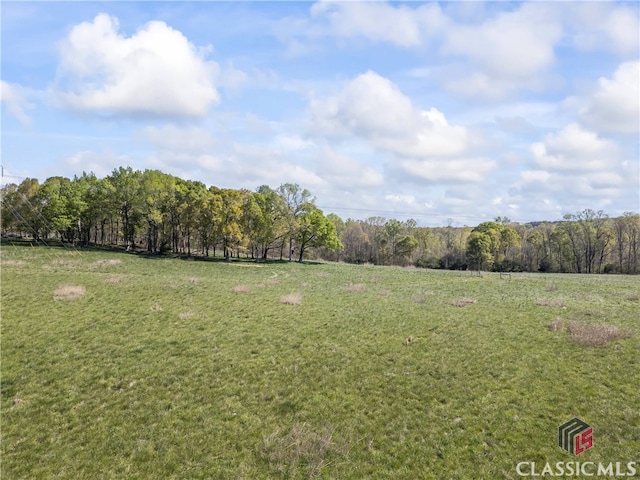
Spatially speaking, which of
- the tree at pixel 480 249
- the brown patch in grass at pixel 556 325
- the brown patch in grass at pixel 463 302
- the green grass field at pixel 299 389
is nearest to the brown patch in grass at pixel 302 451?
the green grass field at pixel 299 389

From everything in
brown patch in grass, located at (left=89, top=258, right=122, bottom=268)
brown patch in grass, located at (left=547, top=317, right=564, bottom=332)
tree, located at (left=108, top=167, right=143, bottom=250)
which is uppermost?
tree, located at (left=108, top=167, right=143, bottom=250)

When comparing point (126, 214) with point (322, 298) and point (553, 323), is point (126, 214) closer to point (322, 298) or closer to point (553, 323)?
point (322, 298)

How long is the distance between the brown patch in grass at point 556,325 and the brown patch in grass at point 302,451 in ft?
58.6

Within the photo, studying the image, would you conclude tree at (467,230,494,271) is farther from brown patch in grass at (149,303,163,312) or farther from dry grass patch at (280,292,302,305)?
brown patch in grass at (149,303,163,312)

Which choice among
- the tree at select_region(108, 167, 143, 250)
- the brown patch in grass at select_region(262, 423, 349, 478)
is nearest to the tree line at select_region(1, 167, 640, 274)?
the tree at select_region(108, 167, 143, 250)

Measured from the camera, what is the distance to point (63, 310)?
83.3ft

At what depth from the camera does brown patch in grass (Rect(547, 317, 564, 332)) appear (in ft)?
73.3

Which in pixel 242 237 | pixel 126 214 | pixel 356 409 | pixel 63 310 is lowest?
pixel 356 409

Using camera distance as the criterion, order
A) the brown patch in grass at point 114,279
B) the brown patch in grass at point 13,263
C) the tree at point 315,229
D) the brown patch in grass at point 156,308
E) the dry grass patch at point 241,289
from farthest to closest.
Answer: the tree at point 315,229 → the brown patch in grass at point 13,263 → the brown patch in grass at point 114,279 → the dry grass patch at point 241,289 → the brown patch in grass at point 156,308

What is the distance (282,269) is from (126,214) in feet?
126

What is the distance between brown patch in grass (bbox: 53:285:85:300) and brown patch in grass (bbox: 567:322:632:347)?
36.5m

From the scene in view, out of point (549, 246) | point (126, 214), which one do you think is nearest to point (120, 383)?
point (126, 214)

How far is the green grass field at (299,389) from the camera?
11.4 meters

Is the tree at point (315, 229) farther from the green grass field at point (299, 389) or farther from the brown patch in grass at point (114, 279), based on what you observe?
the green grass field at point (299, 389)
